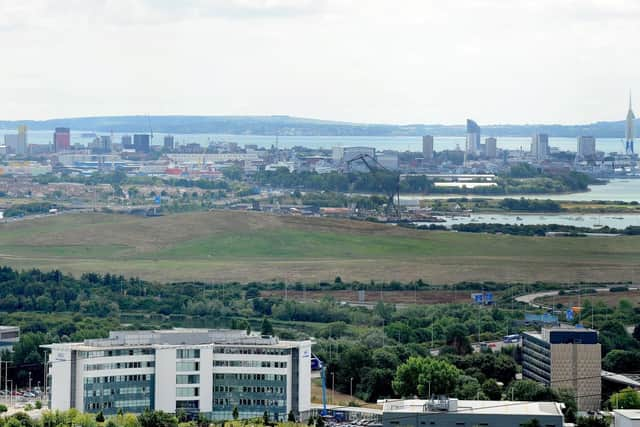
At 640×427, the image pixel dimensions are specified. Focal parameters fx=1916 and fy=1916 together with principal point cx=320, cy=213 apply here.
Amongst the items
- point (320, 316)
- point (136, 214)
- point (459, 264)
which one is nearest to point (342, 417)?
point (320, 316)

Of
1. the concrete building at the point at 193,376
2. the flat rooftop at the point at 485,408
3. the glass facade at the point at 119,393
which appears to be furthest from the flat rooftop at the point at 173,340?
the flat rooftop at the point at 485,408

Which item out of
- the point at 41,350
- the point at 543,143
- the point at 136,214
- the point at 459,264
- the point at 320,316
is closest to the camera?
the point at 41,350

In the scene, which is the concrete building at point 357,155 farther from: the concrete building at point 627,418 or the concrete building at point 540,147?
the concrete building at point 627,418

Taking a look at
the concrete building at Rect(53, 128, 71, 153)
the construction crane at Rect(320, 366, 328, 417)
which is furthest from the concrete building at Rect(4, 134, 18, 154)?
the construction crane at Rect(320, 366, 328, 417)

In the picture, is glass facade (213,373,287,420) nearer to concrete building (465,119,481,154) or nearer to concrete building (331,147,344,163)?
concrete building (331,147,344,163)

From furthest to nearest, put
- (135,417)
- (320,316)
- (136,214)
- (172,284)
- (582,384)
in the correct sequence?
(136,214) < (172,284) < (320,316) < (582,384) < (135,417)

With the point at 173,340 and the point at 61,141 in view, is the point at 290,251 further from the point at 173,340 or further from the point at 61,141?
the point at 61,141

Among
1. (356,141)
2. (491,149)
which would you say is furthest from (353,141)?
(491,149)

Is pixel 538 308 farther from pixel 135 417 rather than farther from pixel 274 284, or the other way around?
pixel 135 417
